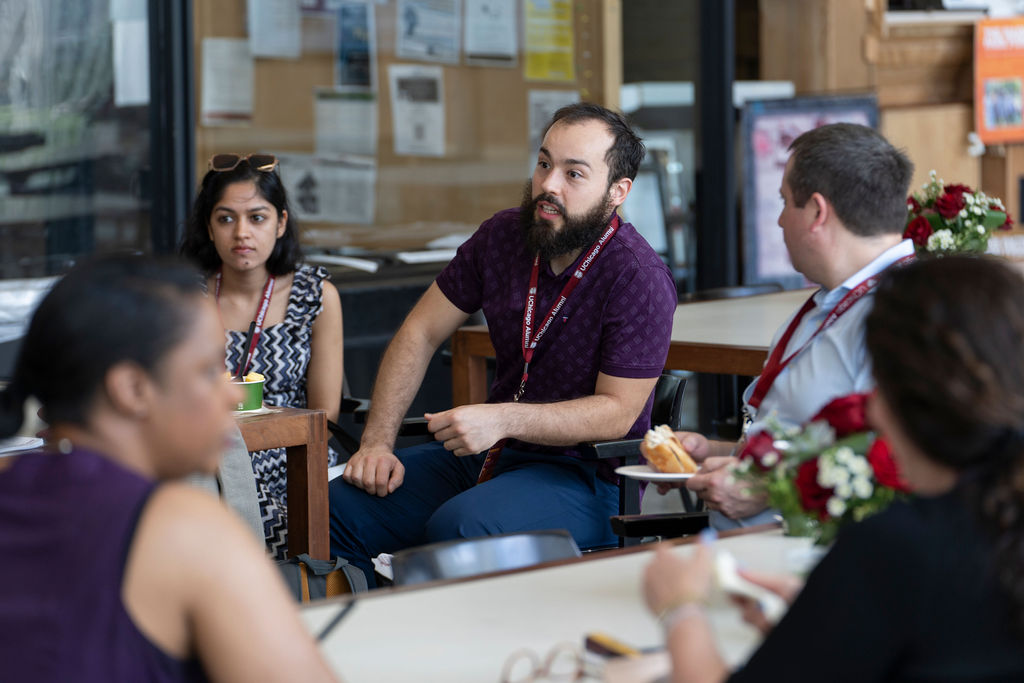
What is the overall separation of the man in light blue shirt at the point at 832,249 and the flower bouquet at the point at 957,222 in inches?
66.0

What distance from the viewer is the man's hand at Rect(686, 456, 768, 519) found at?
2127 millimetres

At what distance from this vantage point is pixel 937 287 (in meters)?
1.13

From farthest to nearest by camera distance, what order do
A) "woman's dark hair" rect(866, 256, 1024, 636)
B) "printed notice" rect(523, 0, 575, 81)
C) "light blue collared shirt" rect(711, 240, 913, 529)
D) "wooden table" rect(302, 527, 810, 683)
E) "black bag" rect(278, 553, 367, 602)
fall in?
"printed notice" rect(523, 0, 575, 81) < "black bag" rect(278, 553, 367, 602) < "light blue collared shirt" rect(711, 240, 913, 529) < "wooden table" rect(302, 527, 810, 683) < "woman's dark hair" rect(866, 256, 1024, 636)

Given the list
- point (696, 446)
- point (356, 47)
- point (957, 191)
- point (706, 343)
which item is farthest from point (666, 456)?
point (356, 47)

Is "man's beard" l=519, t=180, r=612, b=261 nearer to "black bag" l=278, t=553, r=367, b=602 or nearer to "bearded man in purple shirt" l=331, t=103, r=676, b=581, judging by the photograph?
"bearded man in purple shirt" l=331, t=103, r=676, b=581

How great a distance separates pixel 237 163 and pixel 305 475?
108 centimetres

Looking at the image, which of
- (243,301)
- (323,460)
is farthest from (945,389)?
(243,301)

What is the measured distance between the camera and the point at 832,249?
2.36 meters

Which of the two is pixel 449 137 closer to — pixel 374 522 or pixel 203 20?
pixel 203 20

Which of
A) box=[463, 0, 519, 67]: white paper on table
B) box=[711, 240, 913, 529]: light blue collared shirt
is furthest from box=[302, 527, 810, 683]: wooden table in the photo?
box=[463, 0, 519, 67]: white paper on table

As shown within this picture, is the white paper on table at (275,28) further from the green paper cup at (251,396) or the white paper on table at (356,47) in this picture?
the green paper cup at (251,396)

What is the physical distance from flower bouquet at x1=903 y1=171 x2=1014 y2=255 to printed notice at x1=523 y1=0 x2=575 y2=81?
113 inches

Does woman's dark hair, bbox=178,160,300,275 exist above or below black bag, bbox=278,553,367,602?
above

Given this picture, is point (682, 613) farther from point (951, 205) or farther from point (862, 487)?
point (951, 205)
